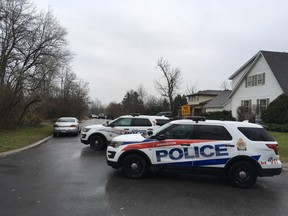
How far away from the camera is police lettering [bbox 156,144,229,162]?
7.08 m

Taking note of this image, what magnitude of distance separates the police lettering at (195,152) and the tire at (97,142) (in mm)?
5985

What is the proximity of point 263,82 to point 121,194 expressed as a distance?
25.5 metres

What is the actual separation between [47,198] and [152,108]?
181 ft

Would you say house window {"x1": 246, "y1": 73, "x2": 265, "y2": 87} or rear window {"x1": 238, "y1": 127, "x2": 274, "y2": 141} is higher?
house window {"x1": 246, "y1": 73, "x2": 265, "y2": 87}

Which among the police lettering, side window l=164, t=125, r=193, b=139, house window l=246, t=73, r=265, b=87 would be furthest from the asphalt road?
house window l=246, t=73, r=265, b=87

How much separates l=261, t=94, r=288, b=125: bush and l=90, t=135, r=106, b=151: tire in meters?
17.0

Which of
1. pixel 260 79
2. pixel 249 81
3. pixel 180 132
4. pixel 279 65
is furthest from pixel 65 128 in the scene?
pixel 279 65

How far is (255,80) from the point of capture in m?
28.9

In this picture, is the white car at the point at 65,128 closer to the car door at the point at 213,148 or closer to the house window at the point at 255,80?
the car door at the point at 213,148

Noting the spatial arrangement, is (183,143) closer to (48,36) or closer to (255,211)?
(255,211)

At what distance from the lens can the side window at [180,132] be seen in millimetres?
7348

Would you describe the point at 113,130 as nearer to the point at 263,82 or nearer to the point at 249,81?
the point at 263,82

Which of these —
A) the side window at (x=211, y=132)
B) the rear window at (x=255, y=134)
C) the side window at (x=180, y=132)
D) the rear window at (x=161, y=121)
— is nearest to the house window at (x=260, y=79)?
the rear window at (x=161, y=121)

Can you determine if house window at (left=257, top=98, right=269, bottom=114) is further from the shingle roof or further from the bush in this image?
the bush
